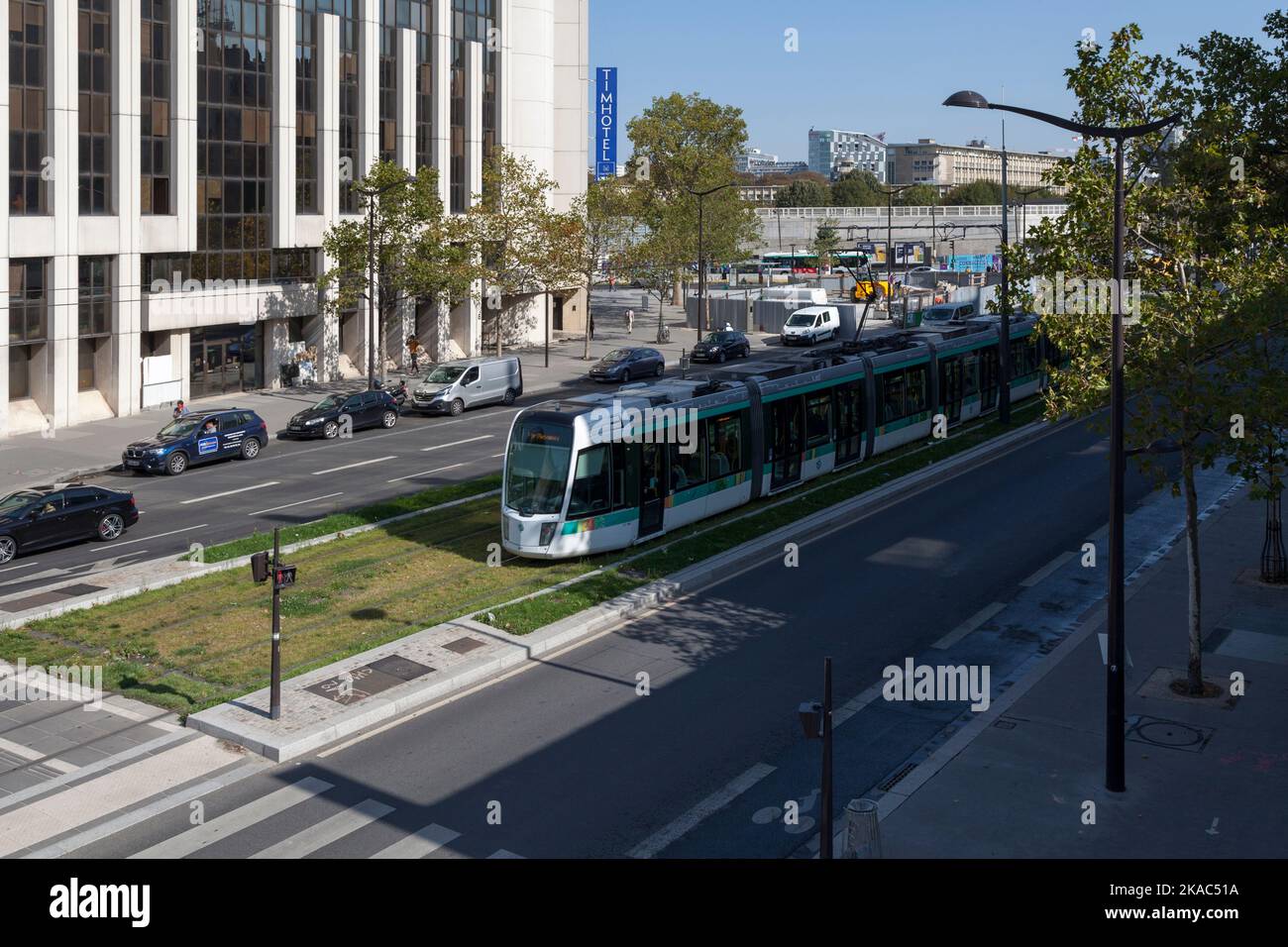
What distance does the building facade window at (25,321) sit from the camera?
145ft

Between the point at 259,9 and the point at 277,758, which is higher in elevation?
the point at 259,9

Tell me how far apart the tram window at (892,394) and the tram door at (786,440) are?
453cm

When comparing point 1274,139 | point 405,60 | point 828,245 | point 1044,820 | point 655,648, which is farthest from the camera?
point 828,245

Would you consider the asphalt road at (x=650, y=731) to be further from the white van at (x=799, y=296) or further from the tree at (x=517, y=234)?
the white van at (x=799, y=296)

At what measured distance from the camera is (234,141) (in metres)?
52.4

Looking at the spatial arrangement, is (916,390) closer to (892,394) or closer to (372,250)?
(892,394)

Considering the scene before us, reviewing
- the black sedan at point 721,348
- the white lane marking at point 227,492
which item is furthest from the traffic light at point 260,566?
the black sedan at point 721,348

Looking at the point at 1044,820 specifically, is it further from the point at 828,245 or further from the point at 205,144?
the point at 828,245

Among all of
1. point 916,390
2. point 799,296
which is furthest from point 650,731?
point 799,296

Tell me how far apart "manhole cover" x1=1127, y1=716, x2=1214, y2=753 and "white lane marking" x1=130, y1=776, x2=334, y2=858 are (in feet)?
32.3

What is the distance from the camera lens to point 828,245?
127000 millimetres

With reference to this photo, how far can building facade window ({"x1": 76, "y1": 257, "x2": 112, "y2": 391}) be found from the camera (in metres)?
46.5

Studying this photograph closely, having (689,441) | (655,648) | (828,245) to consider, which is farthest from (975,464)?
(828,245)
